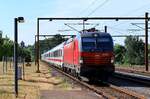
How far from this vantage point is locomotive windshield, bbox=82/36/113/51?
3034cm

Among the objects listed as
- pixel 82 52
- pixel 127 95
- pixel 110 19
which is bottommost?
pixel 127 95

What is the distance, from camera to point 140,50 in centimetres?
10550

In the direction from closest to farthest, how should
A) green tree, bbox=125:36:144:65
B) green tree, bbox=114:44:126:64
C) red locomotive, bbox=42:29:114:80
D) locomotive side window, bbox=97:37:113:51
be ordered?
1. red locomotive, bbox=42:29:114:80
2. locomotive side window, bbox=97:37:113:51
3. green tree, bbox=125:36:144:65
4. green tree, bbox=114:44:126:64

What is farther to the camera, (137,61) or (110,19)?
(137,61)

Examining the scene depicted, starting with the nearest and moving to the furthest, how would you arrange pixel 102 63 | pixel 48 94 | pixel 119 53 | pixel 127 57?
pixel 48 94 < pixel 102 63 < pixel 127 57 < pixel 119 53

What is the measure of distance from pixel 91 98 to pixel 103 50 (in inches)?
421

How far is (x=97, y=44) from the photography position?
30.6 m

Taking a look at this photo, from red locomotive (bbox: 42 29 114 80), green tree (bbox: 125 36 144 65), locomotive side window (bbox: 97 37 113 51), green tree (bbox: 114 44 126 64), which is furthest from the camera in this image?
green tree (bbox: 114 44 126 64)

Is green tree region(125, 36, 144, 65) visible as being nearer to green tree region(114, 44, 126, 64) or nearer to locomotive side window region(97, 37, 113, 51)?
green tree region(114, 44, 126, 64)

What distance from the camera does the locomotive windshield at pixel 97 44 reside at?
30.3m

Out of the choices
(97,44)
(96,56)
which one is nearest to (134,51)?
(97,44)

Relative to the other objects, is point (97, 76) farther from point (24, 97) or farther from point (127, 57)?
point (127, 57)

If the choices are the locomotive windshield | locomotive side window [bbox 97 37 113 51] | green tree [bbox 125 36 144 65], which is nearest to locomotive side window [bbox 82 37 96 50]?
the locomotive windshield

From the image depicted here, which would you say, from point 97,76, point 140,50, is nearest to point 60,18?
point 97,76
